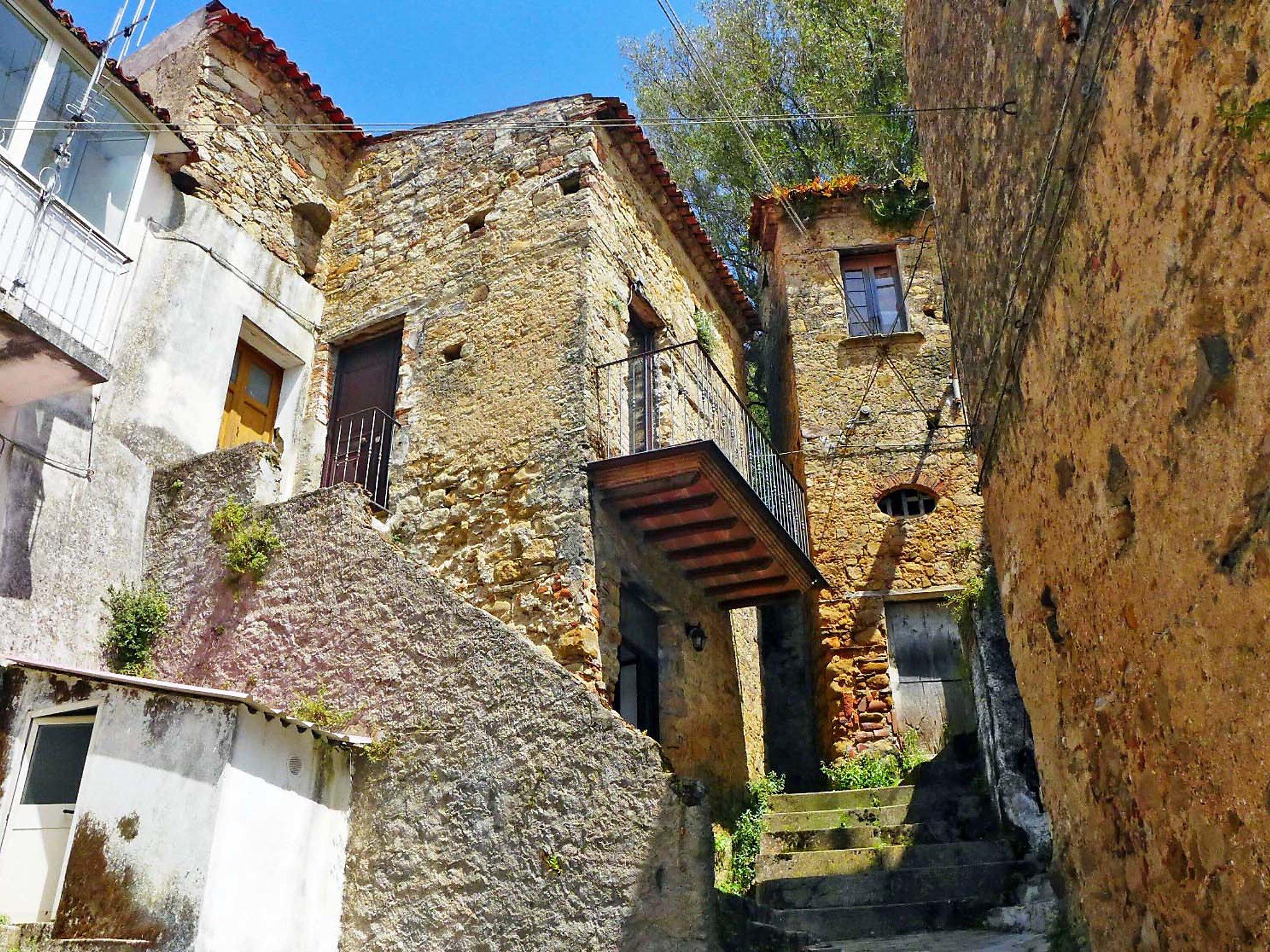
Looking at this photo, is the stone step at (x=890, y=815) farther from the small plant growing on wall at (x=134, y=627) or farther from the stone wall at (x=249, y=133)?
the stone wall at (x=249, y=133)

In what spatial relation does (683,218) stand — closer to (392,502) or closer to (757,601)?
(757,601)

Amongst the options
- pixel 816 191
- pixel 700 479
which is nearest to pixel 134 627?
pixel 700 479

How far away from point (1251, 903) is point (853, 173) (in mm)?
14104

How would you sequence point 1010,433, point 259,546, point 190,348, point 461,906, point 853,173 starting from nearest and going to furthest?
point 1010,433, point 461,906, point 259,546, point 190,348, point 853,173

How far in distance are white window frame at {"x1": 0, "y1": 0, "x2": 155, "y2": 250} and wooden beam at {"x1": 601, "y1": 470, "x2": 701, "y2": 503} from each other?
4106 mm

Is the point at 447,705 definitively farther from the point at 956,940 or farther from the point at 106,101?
the point at 106,101

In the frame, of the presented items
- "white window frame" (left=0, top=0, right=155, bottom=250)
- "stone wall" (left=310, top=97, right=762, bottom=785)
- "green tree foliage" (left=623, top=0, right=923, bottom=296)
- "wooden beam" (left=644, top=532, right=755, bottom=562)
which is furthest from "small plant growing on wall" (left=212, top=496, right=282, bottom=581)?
"green tree foliage" (left=623, top=0, right=923, bottom=296)

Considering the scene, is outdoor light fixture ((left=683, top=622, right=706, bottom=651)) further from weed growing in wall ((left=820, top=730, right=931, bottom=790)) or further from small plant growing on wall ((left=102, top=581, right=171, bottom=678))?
small plant growing on wall ((left=102, top=581, right=171, bottom=678))

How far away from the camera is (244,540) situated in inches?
307

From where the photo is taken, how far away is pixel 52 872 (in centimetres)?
599

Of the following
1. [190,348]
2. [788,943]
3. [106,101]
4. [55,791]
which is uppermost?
[106,101]

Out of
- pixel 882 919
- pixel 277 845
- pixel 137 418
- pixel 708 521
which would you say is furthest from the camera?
pixel 708 521

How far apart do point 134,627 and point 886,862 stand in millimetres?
5851

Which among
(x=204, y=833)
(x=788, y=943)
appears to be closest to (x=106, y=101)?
(x=204, y=833)
